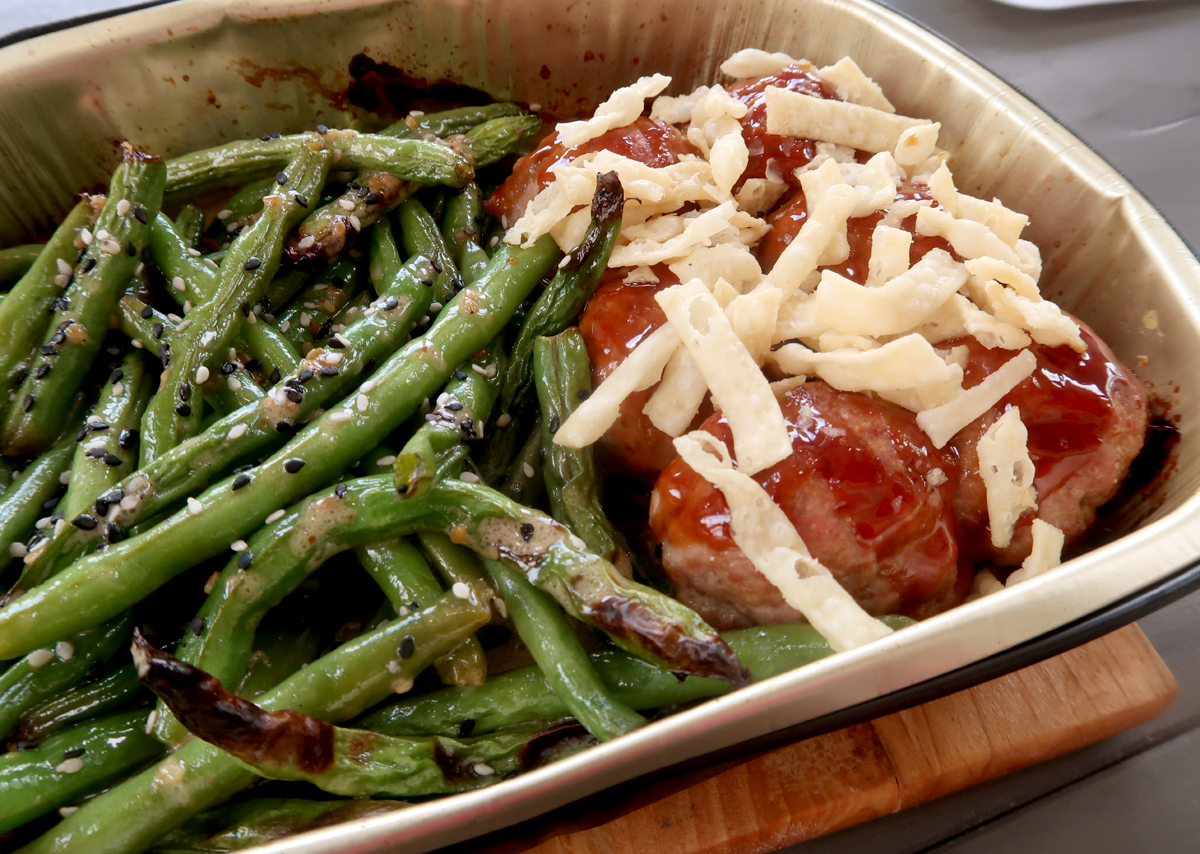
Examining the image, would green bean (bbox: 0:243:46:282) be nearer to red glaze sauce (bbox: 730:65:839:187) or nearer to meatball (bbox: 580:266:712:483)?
meatball (bbox: 580:266:712:483)

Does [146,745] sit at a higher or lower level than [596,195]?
lower

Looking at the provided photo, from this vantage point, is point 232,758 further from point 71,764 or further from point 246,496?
point 246,496

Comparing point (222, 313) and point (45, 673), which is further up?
point (222, 313)

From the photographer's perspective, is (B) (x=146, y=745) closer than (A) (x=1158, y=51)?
Yes

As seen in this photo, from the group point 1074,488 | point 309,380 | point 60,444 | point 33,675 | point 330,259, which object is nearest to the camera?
point 33,675

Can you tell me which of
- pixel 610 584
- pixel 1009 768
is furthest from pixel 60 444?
pixel 1009 768

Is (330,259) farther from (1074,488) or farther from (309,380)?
(1074,488)

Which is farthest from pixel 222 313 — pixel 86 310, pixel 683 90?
pixel 683 90

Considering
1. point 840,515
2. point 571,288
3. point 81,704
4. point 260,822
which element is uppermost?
point 571,288
